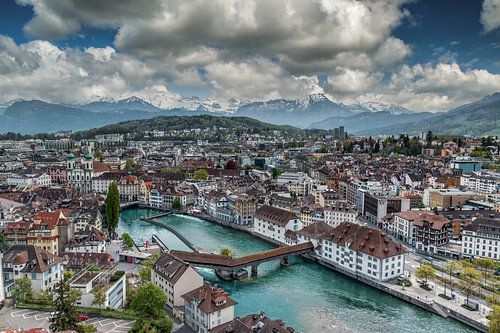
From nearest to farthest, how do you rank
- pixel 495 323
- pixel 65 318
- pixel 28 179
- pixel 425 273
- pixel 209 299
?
pixel 65 318
pixel 495 323
pixel 209 299
pixel 425 273
pixel 28 179

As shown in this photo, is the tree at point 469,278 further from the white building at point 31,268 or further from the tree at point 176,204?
the tree at point 176,204

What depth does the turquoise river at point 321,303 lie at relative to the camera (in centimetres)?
2395

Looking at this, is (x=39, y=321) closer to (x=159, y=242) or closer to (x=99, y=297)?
(x=99, y=297)

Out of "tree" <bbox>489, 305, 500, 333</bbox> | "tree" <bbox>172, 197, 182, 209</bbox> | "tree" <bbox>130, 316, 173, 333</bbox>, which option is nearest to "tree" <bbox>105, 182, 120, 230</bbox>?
"tree" <bbox>172, 197, 182, 209</bbox>

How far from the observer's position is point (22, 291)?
73.7ft

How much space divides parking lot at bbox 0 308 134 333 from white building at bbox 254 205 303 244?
22.0m

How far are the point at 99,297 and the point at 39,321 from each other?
2.89 meters

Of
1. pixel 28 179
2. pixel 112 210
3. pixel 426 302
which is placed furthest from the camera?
pixel 28 179

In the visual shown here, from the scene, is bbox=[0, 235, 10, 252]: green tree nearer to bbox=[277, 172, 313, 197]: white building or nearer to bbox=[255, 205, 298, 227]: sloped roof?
bbox=[255, 205, 298, 227]: sloped roof

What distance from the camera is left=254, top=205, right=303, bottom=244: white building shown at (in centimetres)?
4016

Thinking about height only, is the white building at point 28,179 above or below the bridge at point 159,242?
above

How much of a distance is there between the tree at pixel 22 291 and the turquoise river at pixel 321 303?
1179cm

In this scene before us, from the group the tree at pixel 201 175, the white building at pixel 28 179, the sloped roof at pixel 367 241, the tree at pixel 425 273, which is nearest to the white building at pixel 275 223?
the sloped roof at pixel 367 241

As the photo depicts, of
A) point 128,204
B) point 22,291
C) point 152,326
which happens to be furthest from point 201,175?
point 152,326
